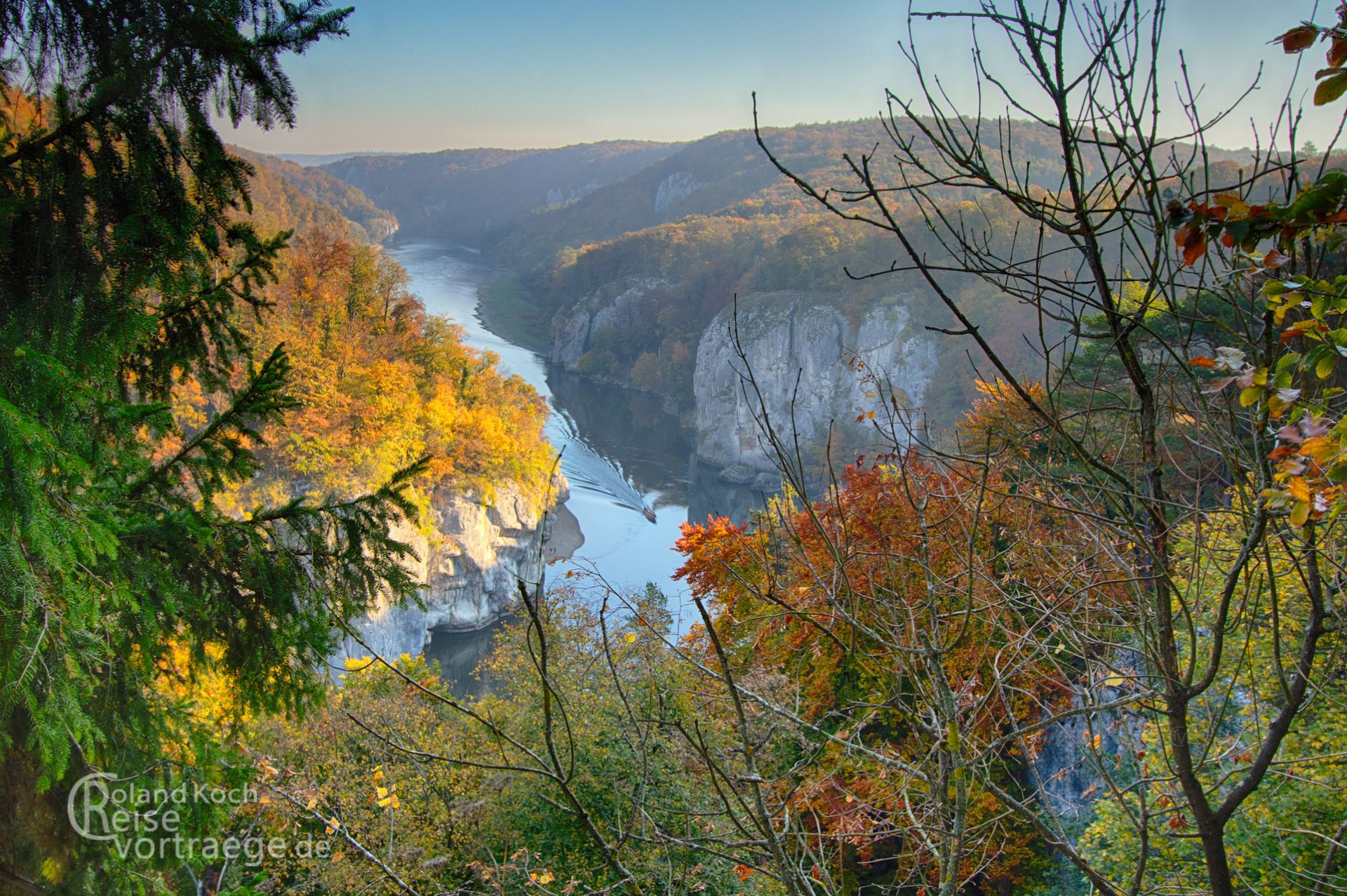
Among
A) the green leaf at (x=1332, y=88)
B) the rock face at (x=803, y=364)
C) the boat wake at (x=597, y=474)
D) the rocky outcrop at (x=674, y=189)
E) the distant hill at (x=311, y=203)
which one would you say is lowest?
the boat wake at (x=597, y=474)

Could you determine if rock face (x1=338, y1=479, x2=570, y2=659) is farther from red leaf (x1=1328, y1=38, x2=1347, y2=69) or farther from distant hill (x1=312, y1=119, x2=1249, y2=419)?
red leaf (x1=1328, y1=38, x2=1347, y2=69)

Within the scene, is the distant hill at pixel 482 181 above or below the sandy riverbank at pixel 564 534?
above

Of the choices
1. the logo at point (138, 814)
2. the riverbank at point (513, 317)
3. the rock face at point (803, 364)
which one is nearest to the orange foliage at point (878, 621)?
the logo at point (138, 814)

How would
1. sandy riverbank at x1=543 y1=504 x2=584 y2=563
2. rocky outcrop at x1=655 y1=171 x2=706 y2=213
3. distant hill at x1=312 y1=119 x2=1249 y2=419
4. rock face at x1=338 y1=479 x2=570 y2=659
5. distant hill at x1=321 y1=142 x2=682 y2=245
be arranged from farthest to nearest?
distant hill at x1=321 y1=142 x2=682 y2=245, rocky outcrop at x1=655 y1=171 x2=706 y2=213, distant hill at x1=312 y1=119 x2=1249 y2=419, sandy riverbank at x1=543 y1=504 x2=584 y2=563, rock face at x1=338 y1=479 x2=570 y2=659

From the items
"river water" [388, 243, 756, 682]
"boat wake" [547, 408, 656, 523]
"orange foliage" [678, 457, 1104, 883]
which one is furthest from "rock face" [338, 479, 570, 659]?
"orange foliage" [678, 457, 1104, 883]

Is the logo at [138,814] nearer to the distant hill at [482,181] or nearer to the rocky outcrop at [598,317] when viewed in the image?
the rocky outcrop at [598,317]

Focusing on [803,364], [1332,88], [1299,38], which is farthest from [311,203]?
[1332,88]
